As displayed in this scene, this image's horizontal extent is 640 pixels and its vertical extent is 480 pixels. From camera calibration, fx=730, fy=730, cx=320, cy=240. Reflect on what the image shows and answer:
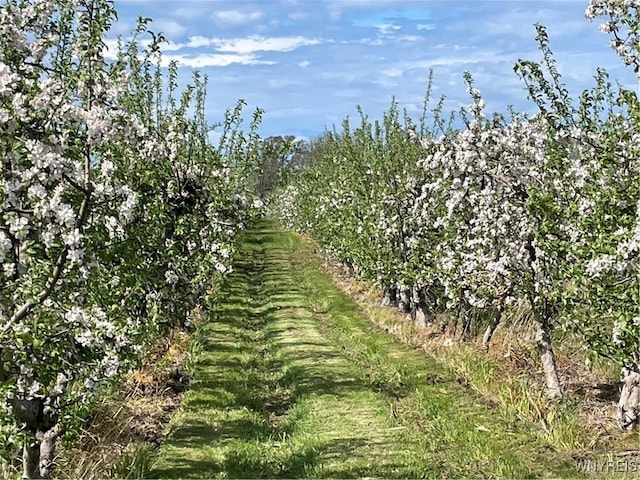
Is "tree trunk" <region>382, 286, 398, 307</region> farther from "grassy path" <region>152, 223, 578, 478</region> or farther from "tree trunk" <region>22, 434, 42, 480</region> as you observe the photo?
"tree trunk" <region>22, 434, 42, 480</region>

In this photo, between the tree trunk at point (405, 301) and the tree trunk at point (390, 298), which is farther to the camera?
the tree trunk at point (390, 298)

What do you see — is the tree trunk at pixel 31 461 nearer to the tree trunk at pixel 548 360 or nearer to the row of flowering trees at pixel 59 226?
the row of flowering trees at pixel 59 226

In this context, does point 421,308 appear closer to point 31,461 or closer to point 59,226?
point 31,461

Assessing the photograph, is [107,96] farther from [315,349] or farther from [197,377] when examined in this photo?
[315,349]

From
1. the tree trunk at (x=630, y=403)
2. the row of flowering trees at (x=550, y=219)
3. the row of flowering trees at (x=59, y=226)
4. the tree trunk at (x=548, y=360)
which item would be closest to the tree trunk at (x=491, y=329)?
the row of flowering trees at (x=550, y=219)

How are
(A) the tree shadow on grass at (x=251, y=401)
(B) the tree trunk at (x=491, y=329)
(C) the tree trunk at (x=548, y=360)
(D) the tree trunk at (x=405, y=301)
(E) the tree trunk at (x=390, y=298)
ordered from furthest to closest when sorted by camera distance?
(E) the tree trunk at (x=390, y=298)
(D) the tree trunk at (x=405, y=301)
(B) the tree trunk at (x=491, y=329)
(C) the tree trunk at (x=548, y=360)
(A) the tree shadow on grass at (x=251, y=401)

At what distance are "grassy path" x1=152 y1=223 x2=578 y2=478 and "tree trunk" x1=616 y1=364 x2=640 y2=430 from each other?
879 mm

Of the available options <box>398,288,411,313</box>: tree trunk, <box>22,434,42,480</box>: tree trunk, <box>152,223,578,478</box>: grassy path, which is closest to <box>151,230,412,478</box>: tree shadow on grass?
<box>152,223,578,478</box>: grassy path

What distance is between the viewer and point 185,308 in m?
9.02

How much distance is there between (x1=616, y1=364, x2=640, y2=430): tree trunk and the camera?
7008mm

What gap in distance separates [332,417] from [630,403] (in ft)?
10.6

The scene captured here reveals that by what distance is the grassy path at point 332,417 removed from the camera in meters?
6.74

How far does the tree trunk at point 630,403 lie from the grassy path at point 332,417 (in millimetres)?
879

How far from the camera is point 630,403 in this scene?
7.05m
